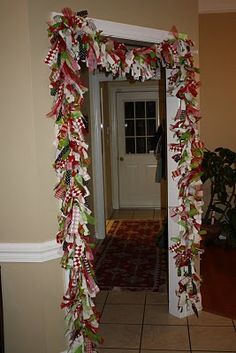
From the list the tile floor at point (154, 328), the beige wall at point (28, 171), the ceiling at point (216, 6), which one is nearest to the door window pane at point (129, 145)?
the ceiling at point (216, 6)

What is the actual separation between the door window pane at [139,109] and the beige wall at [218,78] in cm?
190

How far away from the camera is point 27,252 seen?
2236 millimetres

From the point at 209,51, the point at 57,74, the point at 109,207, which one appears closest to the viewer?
the point at 57,74

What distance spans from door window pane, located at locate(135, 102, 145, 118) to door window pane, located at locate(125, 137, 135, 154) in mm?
433

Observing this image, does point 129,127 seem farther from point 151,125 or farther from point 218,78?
point 218,78

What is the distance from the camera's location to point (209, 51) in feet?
15.9

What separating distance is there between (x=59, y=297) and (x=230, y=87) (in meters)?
3.63

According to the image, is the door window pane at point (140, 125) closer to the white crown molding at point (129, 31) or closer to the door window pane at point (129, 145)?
the door window pane at point (129, 145)

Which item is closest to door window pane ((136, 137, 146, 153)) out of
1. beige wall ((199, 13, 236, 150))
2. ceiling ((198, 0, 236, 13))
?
beige wall ((199, 13, 236, 150))

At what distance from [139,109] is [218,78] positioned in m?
2.07

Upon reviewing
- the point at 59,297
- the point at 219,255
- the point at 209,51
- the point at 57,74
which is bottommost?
the point at 219,255

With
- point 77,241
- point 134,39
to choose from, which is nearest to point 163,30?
point 134,39

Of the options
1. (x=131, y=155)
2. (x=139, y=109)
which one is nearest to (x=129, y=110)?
(x=139, y=109)

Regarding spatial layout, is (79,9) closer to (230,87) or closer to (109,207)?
(230,87)
